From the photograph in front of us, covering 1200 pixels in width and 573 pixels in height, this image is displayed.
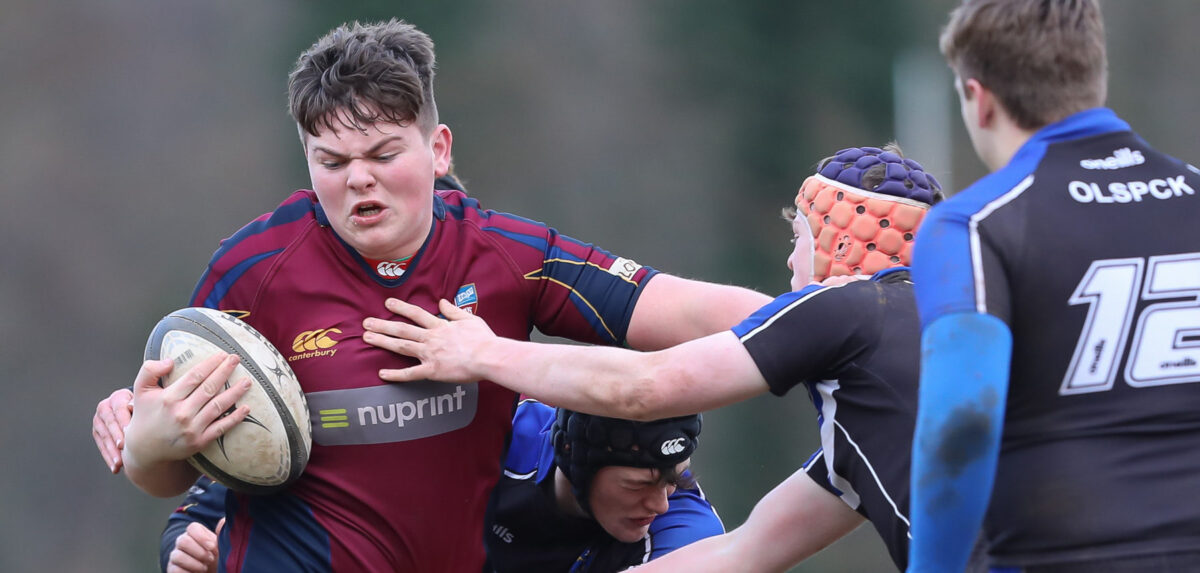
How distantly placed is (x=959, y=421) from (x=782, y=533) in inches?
44.4

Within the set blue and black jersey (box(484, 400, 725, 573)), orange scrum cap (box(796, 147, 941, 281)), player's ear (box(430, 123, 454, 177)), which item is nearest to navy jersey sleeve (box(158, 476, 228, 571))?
blue and black jersey (box(484, 400, 725, 573))

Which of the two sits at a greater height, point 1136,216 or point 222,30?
point 222,30

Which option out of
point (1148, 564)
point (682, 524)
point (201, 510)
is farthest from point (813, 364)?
point (201, 510)

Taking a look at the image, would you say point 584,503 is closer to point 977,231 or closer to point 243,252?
point 243,252

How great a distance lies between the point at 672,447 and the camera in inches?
147

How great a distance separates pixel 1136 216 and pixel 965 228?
1.02 ft

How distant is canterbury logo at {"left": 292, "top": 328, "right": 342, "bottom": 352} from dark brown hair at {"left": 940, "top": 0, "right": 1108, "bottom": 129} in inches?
67.4

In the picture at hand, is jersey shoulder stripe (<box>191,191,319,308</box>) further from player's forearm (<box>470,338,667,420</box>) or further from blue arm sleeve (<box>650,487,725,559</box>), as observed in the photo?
blue arm sleeve (<box>650,487,725,559</box>)

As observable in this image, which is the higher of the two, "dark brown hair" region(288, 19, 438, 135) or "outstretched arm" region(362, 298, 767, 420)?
"dark brown hair" region(288, 19, 438, 135)

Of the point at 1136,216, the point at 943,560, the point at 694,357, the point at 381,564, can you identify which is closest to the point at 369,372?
the point at 381,564

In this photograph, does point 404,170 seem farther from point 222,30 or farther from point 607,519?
point 222,30

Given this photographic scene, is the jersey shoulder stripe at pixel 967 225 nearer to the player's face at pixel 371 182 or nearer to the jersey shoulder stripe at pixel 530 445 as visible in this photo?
the player's face at pixel 371 182

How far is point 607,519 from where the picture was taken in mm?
3838

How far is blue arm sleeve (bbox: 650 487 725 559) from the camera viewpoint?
3.94m
